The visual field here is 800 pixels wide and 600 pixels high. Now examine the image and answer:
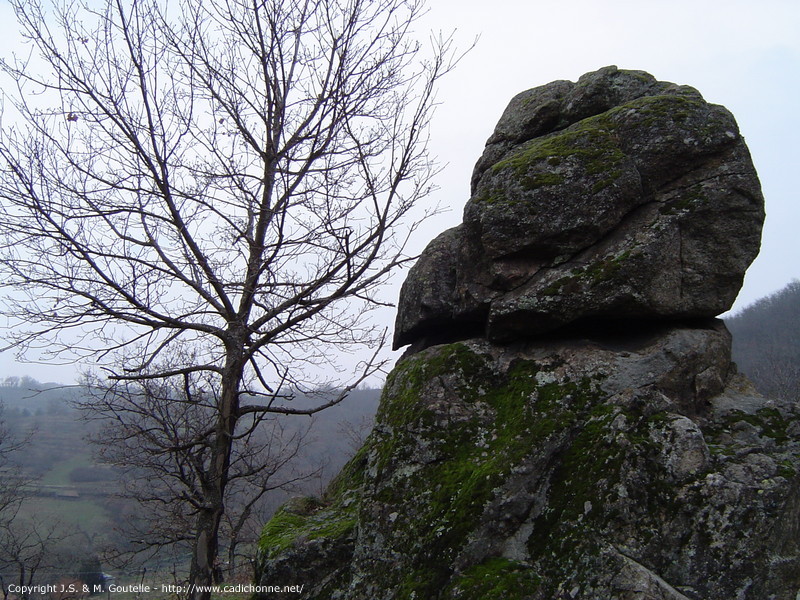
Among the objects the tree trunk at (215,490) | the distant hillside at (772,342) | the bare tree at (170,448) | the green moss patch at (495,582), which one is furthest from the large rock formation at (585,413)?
the distant hillside at (772,342)

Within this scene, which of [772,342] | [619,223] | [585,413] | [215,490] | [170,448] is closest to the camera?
[585,413]

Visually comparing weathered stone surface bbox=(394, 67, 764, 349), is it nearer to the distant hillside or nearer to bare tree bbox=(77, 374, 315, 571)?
bare tree bbox=(77, 374, 315, 571)

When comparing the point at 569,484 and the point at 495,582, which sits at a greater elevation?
the point at 569,484

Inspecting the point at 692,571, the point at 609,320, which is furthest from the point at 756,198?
the point at 692,571

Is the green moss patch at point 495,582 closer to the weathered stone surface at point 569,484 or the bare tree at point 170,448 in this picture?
the weathered stone surface at point 569,484

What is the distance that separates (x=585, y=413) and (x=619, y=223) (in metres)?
2.10

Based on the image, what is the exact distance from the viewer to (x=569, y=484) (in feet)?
14.2

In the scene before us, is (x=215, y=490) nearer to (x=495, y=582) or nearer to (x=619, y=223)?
(x=495, y=582)

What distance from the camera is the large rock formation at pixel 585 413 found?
3773mm

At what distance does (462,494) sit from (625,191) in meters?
3.47

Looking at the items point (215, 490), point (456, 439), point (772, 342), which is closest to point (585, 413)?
point (456, 439)

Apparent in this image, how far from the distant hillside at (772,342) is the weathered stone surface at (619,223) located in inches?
1230

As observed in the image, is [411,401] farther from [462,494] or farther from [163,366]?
[163,366]

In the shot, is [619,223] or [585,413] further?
[619,223]
